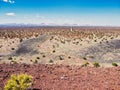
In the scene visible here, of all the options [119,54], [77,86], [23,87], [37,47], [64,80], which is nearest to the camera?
[23,87]

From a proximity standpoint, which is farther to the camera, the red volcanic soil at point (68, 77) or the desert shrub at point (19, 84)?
the red volcanic soil at point (68, 77)

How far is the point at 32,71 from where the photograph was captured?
21.3 m

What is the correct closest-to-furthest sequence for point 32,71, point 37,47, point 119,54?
point 32,71, point 119,54, point 37,47

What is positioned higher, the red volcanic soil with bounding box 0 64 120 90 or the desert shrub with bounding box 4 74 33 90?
the desert shrub with bounding box 4 74 33 90

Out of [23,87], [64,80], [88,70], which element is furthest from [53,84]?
[88,70]

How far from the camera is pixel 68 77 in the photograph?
1950cm

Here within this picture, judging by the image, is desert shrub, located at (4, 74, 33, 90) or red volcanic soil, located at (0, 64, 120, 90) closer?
desert shrub, located at (4, 74, 33, 90)

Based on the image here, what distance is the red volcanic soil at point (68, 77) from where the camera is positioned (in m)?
17.1

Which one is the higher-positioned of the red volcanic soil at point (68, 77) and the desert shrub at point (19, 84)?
the desert shrub at point (19, 84)

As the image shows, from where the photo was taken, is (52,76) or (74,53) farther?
(74,53)

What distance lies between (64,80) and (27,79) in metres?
3.48

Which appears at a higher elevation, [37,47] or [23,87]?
[23,87]

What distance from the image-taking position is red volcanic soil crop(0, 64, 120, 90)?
1712 centimetres

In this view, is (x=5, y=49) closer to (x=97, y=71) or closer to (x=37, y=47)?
(x=37, y=47)
